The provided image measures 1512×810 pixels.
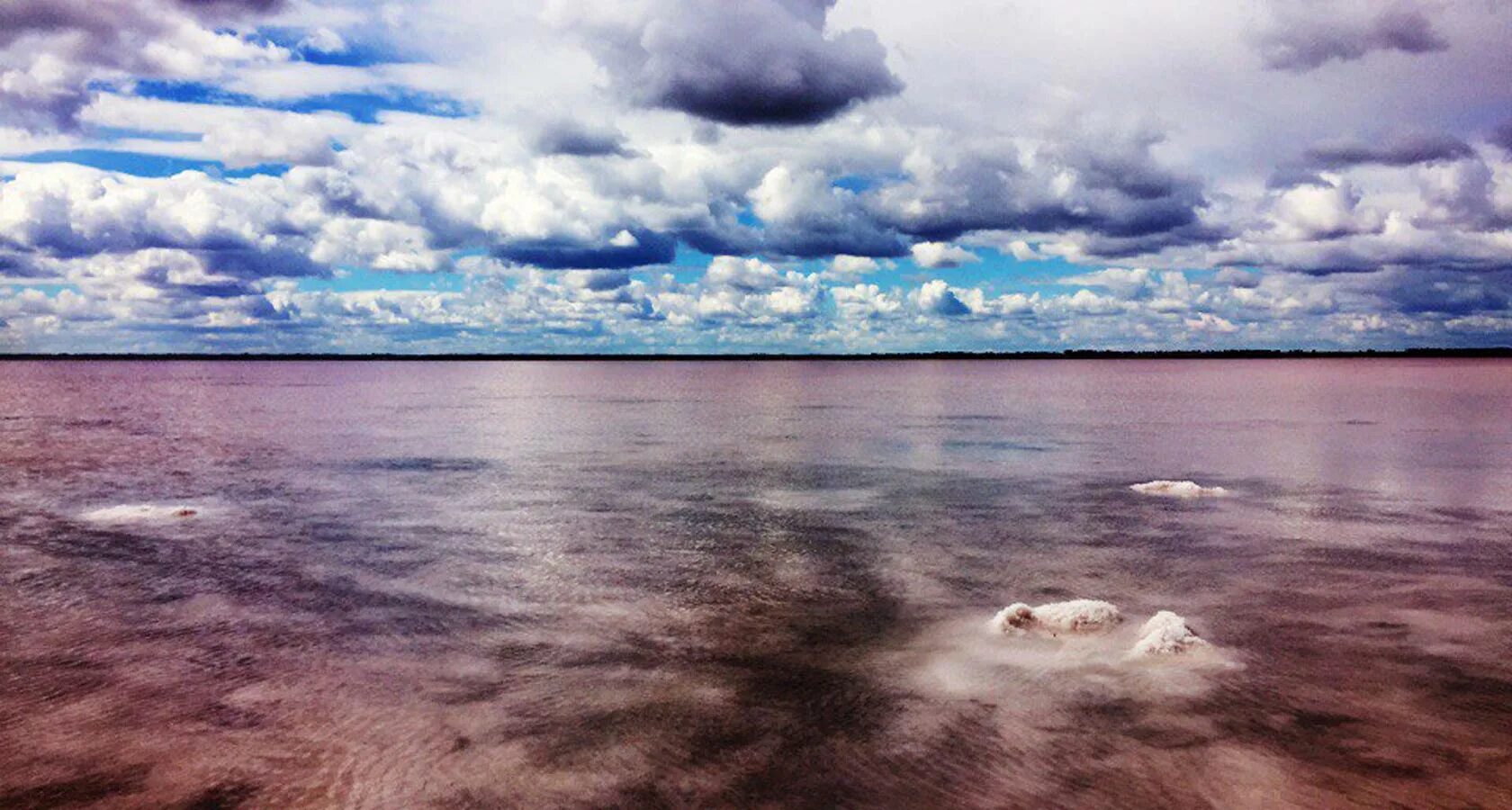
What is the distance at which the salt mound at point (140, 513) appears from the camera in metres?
21.6

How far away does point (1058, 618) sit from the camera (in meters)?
13.0

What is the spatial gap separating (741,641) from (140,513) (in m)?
17.3

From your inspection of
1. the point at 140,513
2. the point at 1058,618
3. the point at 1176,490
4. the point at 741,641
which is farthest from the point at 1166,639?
the point at 140,513

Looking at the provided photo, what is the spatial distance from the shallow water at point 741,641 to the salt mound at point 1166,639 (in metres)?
0.28

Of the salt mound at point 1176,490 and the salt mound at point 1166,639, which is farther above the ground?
the salt mound at point 1166,639

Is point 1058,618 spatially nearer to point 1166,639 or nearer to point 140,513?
point 1166,639

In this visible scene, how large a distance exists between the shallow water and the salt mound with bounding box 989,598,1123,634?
16.8 inches

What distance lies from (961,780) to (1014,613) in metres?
4.92

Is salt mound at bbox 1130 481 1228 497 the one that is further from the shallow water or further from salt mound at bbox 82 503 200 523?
salt mound at bbox 82 503 200 523

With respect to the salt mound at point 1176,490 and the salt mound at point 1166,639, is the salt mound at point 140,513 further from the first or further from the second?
the salt mound at point 1176,490

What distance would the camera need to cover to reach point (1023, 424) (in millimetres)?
51875

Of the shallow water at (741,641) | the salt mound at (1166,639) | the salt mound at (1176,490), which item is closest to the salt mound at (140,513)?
the shallow water at (741,641)

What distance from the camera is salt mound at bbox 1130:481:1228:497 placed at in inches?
1016

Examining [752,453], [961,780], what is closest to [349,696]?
[961,780]
